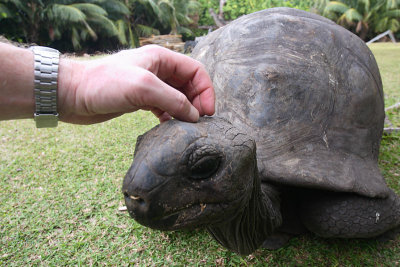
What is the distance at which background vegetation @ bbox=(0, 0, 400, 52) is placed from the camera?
13.9 m

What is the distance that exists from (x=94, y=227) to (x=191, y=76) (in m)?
1.22

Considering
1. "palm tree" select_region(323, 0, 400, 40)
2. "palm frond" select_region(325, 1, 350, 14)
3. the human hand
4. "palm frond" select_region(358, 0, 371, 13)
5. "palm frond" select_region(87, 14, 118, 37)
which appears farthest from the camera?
"palm frond" select_region(325, 1, 350, 14)

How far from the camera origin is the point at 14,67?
3.61ft

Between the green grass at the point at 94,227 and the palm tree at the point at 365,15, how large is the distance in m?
18.9

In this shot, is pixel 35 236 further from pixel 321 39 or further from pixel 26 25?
pixel 26 25

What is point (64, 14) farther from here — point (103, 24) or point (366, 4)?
point (366, 4)

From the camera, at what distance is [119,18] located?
17.2 meters

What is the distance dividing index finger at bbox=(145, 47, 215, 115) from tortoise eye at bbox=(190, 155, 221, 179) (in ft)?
1.13

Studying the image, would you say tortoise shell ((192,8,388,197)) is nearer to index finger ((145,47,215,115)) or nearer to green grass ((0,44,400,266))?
index finger ((145,47,215,115))

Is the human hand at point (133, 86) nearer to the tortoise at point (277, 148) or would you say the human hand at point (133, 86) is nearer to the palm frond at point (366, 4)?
the tortoise at point (277, 148)

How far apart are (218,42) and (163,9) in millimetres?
17942

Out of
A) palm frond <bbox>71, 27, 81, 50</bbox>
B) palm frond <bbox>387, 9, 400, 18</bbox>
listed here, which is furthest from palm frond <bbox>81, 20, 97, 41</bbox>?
palm frond <bbox>387, 9, 400, 18</bbox>

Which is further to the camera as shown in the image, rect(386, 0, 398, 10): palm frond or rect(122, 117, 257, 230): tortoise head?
rect(386, 0, 398, 10): palm frond

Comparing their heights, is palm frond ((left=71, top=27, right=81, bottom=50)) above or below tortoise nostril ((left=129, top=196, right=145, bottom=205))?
below
